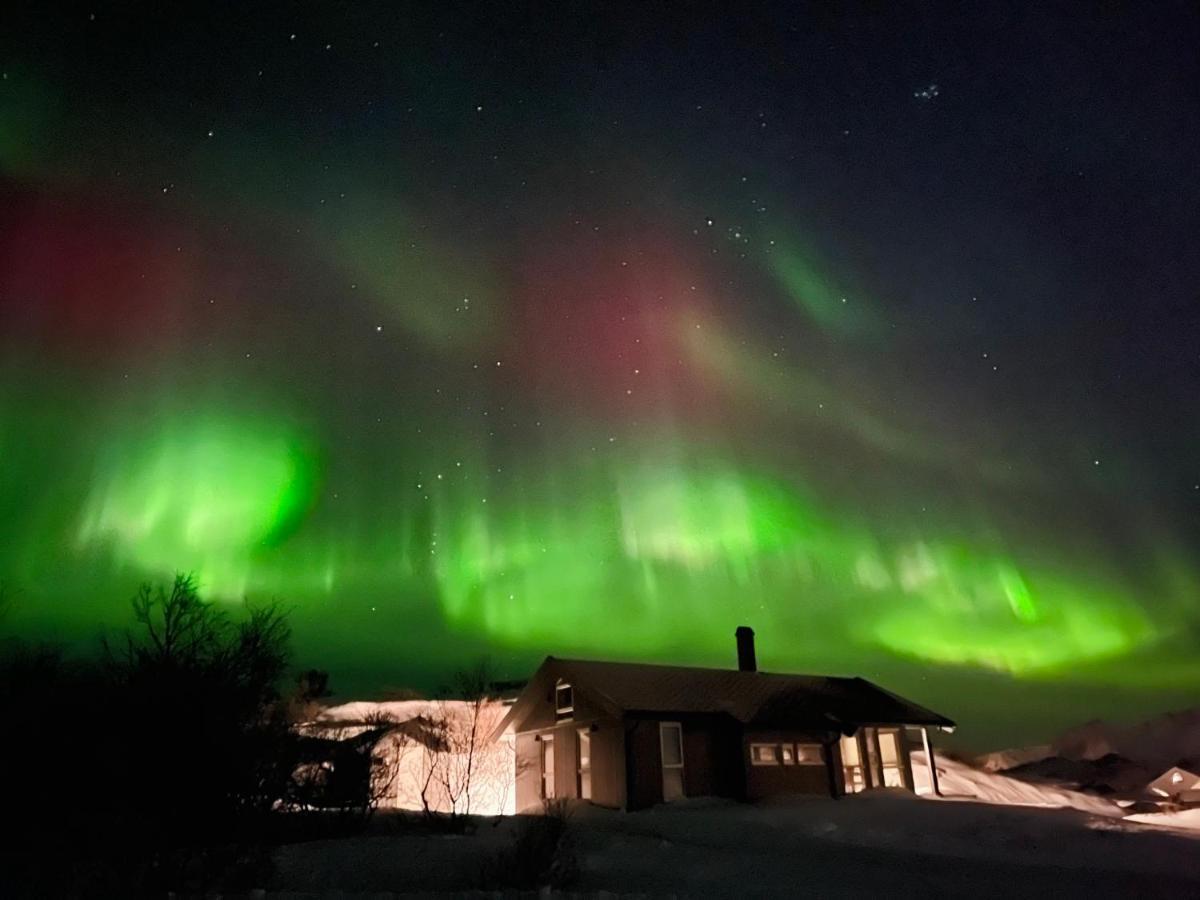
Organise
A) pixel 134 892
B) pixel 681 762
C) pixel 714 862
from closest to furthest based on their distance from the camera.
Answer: pixel 134 892 < pixel 714 862 < pixel 681 762

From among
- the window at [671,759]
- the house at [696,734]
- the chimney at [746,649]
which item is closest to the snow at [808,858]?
the window at [671,759]

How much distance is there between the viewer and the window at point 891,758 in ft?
113

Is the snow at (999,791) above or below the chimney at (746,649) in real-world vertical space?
below

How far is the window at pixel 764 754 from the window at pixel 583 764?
575cm

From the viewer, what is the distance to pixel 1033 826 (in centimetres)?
2138

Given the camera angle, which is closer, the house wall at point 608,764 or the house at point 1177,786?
the house wall at point 608,764

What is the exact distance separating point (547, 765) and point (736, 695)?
7.84 meters

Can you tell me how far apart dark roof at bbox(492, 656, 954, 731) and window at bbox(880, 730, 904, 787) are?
88cm

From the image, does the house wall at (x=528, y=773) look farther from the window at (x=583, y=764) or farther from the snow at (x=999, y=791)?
the snow at (x=999, y=791)

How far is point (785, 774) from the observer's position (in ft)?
99.6

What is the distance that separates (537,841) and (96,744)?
6447mm

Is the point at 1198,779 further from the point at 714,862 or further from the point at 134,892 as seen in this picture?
the point at 134,892

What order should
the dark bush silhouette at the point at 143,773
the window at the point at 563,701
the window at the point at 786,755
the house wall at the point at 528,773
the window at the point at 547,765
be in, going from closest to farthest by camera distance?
1. the dark bush silhouette at the point at 143,773
2. the window at the point at 786,755
3. the window at the point at 563,701
4. the window at the point at 547,765
5. the house wall at the point at 528,773

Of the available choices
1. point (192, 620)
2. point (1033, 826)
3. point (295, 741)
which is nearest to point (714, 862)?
point (295, 741)
